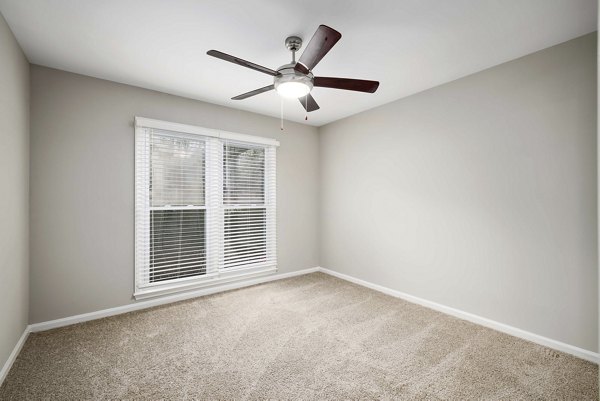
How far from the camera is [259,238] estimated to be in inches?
167

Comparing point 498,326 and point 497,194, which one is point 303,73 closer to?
point 497,194

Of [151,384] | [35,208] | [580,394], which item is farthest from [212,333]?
[580,394]

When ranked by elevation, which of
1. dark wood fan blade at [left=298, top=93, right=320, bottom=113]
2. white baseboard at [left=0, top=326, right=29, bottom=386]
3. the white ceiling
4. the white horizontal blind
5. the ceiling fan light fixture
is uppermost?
the white ceiling

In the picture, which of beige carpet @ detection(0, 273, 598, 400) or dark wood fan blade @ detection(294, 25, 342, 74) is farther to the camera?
beige carpet @ detection(0, 273, 598, 400)

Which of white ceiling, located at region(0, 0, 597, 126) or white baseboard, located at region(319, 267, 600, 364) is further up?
white ceiling, located at region(0, 0, 597, 126)

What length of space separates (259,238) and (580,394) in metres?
3.51

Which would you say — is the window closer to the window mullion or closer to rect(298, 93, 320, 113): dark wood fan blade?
the window mullion

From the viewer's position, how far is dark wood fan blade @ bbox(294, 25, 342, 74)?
1666mm

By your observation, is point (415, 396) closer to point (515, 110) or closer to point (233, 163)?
point (515, 110)

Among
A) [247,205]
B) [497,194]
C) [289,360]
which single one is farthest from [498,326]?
[247,205]

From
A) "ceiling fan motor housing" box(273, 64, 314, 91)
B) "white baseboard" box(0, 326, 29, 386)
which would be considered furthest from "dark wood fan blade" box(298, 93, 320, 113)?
"white baseboard" box(0, 326, 29, 386)

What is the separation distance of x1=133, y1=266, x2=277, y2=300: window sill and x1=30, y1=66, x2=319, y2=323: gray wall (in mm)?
161

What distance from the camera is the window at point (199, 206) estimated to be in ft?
10.8

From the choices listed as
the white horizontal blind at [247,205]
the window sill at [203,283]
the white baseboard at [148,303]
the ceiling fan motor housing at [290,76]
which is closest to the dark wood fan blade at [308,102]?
the ceiling fan motor housing at [290,76]
